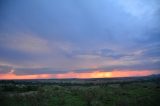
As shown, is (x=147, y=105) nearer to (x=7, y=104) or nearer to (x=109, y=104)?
(x=109, y=104)

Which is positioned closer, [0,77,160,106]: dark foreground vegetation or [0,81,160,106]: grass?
[0,81,160,106]: grass

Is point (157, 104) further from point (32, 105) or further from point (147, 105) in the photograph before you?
point (32, 105)

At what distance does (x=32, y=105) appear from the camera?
819 inches

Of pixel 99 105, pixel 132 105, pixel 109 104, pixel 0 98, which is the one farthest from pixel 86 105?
pixel 0 98

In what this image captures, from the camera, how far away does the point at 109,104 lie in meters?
23.5

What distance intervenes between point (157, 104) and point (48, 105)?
10506mm

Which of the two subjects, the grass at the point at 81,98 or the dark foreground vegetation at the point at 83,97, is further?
the dark foreground vegetation at the point at 83,97

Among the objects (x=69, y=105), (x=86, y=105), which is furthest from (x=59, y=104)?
(x=86, y=105)

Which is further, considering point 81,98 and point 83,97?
point 83,97

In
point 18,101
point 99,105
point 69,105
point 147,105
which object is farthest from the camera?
point 18,101

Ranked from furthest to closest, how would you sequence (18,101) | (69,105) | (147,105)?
(18,101) < (69,105) < (147,105)

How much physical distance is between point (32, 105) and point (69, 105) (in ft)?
13.3

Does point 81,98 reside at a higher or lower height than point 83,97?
lower

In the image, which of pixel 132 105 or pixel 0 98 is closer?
pixel 132 105
